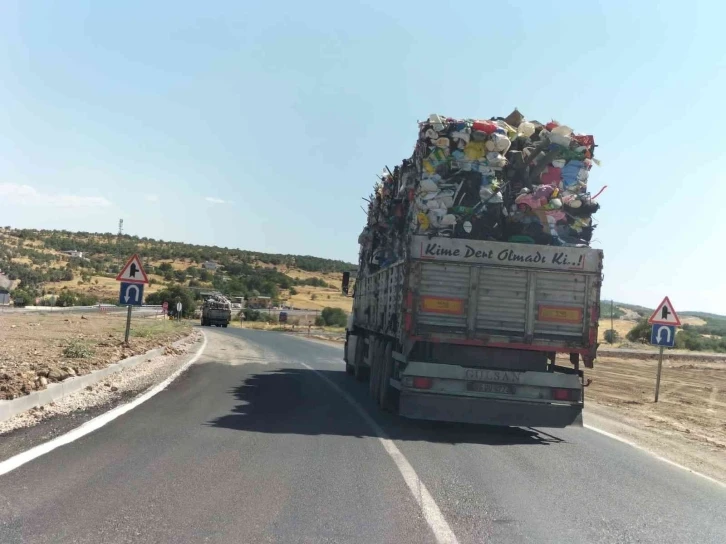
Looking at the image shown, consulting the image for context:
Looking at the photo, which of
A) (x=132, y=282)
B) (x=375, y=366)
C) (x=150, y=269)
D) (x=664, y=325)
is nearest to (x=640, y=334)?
(x=664, y=325)

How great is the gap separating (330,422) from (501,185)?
4.48 meters

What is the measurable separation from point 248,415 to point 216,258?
127614mm

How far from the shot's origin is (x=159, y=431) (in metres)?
9.38

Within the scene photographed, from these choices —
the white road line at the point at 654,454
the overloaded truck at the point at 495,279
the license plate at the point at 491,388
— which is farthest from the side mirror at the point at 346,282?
the license plate at the point at 491,388

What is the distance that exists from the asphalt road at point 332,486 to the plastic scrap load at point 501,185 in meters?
3.12

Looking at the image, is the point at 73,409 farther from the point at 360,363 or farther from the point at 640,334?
the point at 640,334

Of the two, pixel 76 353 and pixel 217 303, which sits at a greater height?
pixel 217 303

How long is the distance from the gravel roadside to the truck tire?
438cm

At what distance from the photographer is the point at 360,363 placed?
1719 cm

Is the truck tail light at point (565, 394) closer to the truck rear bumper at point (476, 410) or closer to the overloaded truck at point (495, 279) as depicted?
the overloaded truck at point (495, 279)

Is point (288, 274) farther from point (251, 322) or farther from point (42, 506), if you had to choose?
point (42, 506)

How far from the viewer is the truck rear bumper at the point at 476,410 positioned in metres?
10.6

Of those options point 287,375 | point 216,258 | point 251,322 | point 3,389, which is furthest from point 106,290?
point 3,389

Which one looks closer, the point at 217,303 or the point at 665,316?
the point at 665,316
